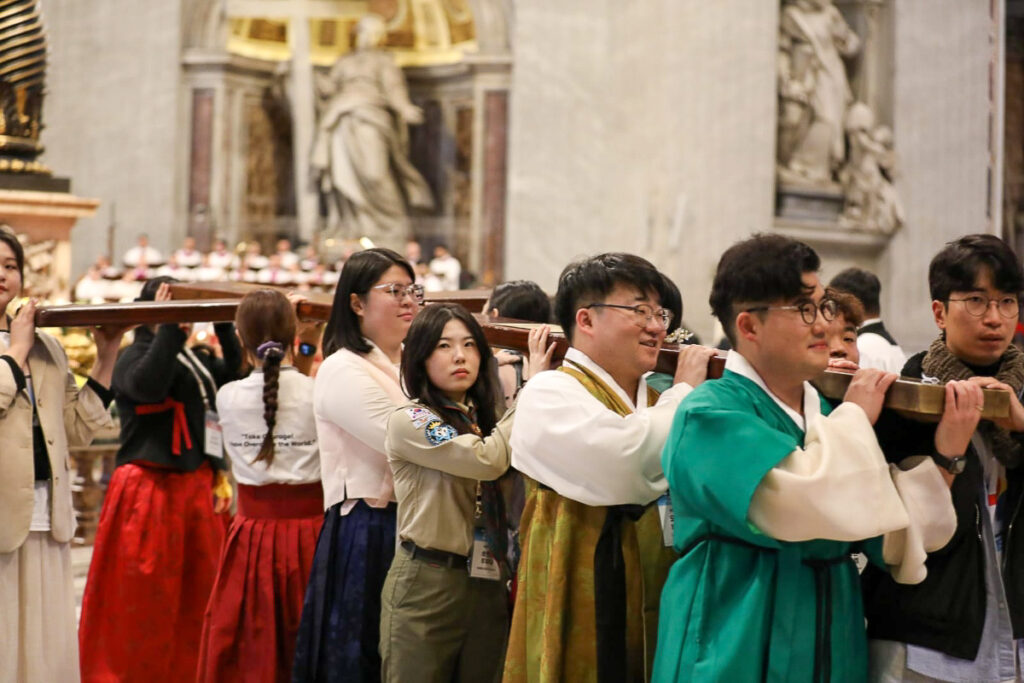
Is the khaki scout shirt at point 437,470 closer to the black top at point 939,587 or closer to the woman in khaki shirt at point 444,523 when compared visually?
the woman in khaki shirt at point 444,523

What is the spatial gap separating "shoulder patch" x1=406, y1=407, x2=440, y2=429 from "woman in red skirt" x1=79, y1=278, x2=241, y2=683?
5.14 ft

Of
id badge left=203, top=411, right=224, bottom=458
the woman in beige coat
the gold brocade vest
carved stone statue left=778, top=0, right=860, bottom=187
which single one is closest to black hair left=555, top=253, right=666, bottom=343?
the gold brocade vest

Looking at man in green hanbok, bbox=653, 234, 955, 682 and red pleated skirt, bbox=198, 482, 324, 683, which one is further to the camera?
red pleated skirt, bbox=198, 482, 324, 683

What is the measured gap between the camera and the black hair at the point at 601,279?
2941 mm

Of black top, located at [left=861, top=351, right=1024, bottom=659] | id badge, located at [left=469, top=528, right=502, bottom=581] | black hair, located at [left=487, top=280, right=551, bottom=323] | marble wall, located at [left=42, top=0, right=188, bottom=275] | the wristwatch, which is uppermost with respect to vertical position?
marble wall, located at [left=42, top=0, right=188, bottom=275]

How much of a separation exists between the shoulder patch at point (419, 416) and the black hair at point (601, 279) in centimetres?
58

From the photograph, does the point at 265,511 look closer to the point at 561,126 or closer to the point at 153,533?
the point at 153,533

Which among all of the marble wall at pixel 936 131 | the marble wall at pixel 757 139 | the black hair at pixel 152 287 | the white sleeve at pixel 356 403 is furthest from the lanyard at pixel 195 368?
the marble wall at pixel 936 131

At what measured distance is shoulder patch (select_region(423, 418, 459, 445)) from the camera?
11.1 ft

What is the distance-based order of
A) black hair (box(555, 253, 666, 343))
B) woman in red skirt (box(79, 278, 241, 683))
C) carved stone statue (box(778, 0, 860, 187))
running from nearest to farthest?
1. black hair (box(555, 253, 666, 343))
2. woman in red skirt (box(79, 278, 241, 683))
3. carved stone statue (box(778, 0, 860, 187))

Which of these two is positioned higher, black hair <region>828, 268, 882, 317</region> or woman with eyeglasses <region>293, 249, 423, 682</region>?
black hair <region>828, 268, 882, 317</region>

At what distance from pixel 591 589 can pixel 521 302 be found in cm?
157

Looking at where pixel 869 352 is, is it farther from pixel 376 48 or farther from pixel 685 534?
pixel 376 48

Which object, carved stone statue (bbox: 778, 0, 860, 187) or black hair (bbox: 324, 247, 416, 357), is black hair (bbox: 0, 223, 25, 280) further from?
carved stone statue (bbox: 778, 0, 860, 187)
